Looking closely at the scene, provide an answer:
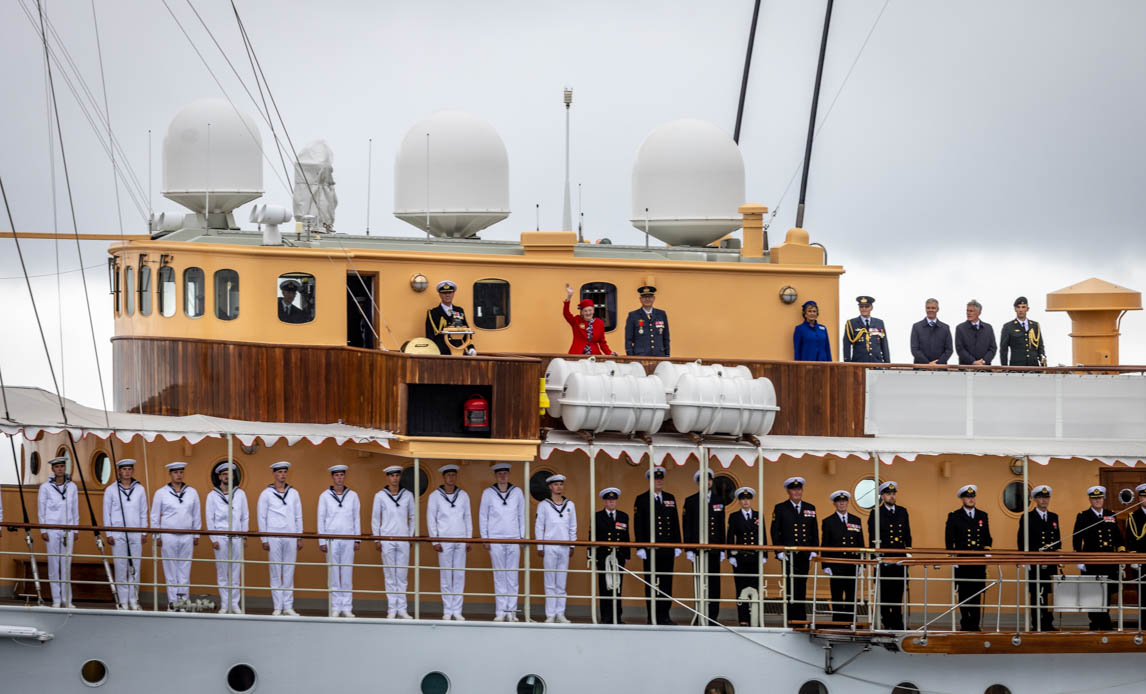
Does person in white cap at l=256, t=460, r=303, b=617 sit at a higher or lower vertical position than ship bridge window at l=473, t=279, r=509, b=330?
lower

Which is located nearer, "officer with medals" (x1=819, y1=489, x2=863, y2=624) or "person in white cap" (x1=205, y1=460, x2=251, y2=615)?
"person in white cap" (x1=205, y1=460, x2=251, y2=615)

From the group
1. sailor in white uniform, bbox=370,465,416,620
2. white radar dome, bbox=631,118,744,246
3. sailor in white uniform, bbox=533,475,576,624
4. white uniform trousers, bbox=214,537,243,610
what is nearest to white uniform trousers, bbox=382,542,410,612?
sailor in white uniform, bbox=370,465,416,620

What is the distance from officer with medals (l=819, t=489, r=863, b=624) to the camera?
72.0 ft

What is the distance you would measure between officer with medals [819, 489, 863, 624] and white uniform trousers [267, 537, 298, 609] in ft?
22.1

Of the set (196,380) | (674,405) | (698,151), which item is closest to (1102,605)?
(674,405)

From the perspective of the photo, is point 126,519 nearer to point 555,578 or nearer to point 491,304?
point 555,578

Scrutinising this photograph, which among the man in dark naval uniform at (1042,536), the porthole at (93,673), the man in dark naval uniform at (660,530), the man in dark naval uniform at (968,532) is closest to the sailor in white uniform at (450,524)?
the man in dark naval uniform at (660,530)

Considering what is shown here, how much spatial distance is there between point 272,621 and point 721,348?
7895 mm

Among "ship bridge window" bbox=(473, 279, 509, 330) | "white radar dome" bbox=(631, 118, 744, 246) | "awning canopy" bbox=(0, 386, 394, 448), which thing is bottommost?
"awning canopy" bbox=(0, 386, 394, 448)

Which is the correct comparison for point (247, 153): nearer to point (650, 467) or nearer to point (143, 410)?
point (143, 410)

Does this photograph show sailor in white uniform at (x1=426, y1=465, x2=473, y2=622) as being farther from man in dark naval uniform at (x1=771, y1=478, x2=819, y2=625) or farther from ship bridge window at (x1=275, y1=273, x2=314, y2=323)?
man in dark naval uniform at (x1=771, y1=478, x2=819, y2=625)

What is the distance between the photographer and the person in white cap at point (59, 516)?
833 inches

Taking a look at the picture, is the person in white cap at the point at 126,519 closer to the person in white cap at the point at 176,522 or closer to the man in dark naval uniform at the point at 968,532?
the person in white cap at the point at 176,522

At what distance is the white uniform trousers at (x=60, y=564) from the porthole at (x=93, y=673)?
823 millimetres
